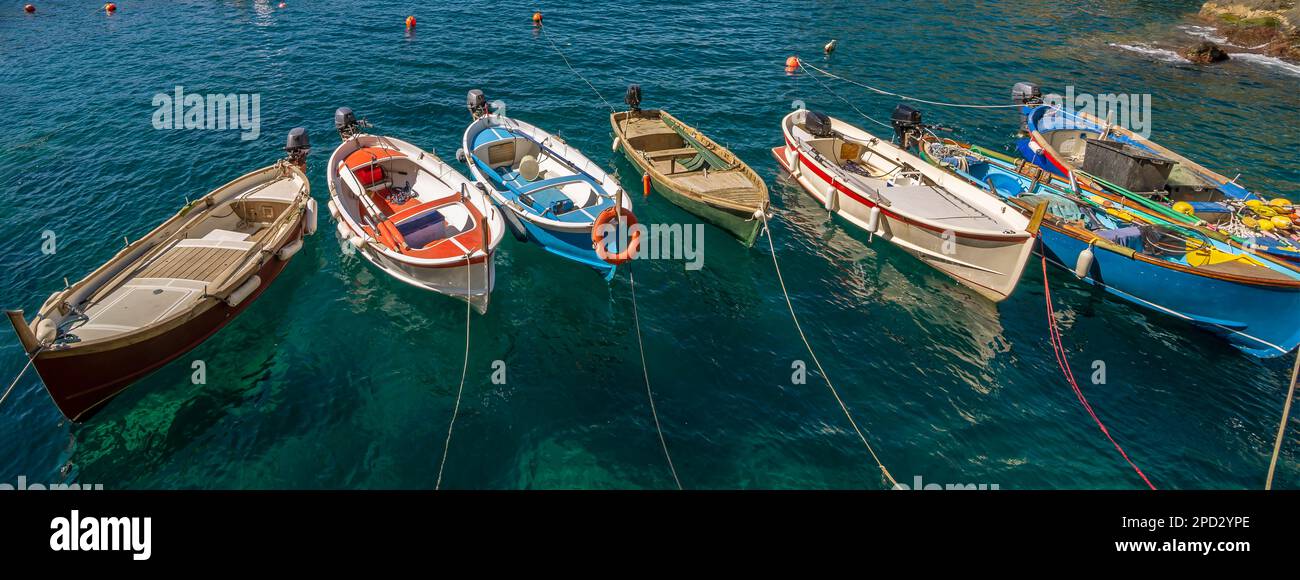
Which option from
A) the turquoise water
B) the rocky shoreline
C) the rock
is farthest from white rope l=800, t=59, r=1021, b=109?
the rocky shoreline

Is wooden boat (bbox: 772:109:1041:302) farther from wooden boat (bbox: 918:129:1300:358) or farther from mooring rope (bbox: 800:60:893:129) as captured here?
mooring rope (bbox: 800:60:893:129)

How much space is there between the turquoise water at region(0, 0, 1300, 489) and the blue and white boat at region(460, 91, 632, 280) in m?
1.53

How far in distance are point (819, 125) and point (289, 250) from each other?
2478 cm

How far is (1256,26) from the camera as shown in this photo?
5119 centimetres

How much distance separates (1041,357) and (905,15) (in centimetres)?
4482

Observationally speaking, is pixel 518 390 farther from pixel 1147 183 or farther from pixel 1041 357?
pixel 1147 183

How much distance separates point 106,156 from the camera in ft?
105

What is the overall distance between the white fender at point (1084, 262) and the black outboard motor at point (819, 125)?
12.9 meters

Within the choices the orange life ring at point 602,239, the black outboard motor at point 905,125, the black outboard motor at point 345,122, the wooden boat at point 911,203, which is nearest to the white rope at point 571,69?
the wooden boat at point 911,203

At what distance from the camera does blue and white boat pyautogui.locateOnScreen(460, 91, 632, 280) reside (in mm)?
23656

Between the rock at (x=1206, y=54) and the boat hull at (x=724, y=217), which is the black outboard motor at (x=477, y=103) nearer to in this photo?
the boat hull at (x=724, y=217)

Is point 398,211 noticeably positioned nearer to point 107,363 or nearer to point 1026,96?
point 107,363

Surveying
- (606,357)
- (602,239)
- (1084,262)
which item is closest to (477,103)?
(602,239)
